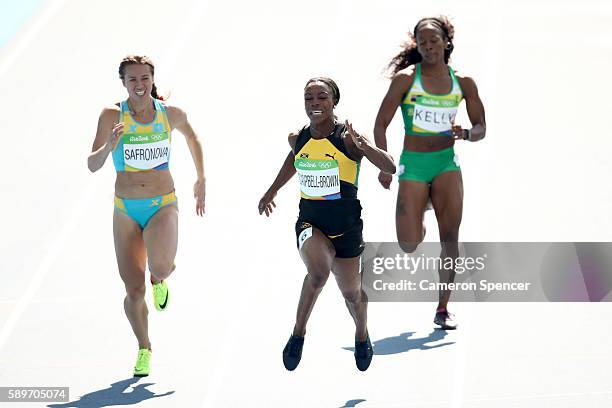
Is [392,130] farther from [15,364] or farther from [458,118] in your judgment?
[15,364]

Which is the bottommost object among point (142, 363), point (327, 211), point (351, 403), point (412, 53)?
point (351, 403)

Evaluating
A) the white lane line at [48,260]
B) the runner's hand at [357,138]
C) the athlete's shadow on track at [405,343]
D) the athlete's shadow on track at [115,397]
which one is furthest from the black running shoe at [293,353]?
the white lane line at [48,260]

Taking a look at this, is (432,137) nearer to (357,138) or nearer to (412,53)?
(412,53)

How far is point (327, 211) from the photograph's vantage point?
10.4m

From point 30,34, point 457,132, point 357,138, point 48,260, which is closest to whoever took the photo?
point 357,138

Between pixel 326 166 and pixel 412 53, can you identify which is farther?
pixel 412 53

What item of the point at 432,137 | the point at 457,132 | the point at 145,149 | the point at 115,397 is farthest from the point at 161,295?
the point at 457,132

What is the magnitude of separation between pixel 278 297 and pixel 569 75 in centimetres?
759

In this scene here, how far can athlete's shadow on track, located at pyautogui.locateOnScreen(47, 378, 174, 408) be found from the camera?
10102 mm

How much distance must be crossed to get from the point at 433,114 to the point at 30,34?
10.9 m

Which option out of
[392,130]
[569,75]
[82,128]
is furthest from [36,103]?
[569,75]

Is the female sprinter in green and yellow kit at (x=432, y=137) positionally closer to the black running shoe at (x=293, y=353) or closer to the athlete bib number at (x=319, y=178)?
the athlete bib number at (x=319, y=178)

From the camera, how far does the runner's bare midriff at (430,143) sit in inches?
464

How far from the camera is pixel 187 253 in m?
13.8
